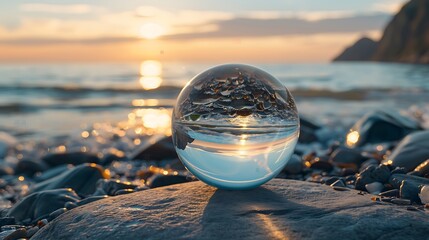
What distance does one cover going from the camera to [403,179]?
347cm

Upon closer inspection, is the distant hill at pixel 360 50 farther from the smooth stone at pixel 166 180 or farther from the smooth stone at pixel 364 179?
the smooth stone at pixel 364 179

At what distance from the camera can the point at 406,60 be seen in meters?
87.6

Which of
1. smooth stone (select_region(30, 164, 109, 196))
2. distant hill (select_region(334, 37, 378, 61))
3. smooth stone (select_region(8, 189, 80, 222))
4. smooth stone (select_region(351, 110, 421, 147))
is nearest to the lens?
smooth stone (select_region(8, 189, 80, 222))

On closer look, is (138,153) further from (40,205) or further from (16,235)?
(16,235)

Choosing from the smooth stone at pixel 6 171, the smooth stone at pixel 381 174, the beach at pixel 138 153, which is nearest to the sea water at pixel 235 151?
the beach at pixel 138 153

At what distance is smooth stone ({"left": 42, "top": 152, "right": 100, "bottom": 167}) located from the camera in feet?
24.1

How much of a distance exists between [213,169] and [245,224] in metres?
0.53

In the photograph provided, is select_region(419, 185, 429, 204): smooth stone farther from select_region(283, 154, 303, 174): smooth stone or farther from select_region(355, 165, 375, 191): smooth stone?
select_region(283, 154, 303, 174): smooth stone

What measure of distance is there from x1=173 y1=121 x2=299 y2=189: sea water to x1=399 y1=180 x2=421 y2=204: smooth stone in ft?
2.75

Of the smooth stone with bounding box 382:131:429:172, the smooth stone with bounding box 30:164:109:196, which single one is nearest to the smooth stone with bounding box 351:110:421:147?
the smooth stone with bounding box 382:131:429:172

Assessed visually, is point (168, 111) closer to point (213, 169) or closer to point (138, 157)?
point (138, 157)

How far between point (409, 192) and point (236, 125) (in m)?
1.25

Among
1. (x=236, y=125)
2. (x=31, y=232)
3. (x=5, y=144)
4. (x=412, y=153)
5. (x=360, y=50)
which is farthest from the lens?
(x=360, y=50)

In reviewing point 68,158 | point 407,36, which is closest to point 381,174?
point 68,158
